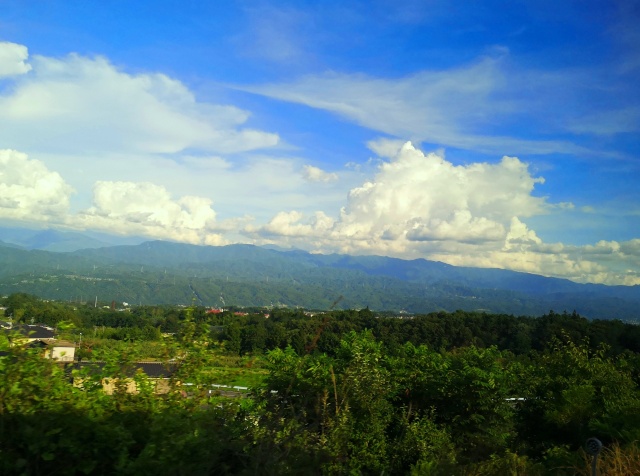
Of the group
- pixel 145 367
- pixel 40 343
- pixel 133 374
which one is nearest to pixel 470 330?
pixel 145 367

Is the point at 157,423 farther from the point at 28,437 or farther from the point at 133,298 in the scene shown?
the point at 133,298

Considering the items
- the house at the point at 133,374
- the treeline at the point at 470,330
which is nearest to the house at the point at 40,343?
the house at the point at 133,374

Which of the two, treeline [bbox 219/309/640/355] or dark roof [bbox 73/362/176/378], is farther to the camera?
treeline [bbox 219/309/640/355]

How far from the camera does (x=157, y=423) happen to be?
279 cm

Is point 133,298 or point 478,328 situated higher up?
point 478,328

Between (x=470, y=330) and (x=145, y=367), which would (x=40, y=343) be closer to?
(x=145, y=367)

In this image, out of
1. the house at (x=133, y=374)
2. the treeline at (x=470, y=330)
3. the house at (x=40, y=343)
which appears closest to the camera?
the house at (x=40, y=343)

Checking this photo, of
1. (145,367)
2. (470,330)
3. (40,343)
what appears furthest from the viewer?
(470,330)

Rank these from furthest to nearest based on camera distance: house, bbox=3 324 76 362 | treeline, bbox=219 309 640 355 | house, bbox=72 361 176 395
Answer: treeline, bbox=219 309 640 355
house, bbox=72 361 176 395
house, bbox=3 324 76 362

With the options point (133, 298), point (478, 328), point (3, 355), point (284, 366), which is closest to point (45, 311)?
point (478, 328)

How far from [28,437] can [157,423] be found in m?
0.68

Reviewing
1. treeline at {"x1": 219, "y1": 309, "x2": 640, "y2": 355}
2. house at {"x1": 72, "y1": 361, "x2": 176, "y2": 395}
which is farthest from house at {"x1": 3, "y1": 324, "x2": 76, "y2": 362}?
treeline at {"x1": 219, "y1": 309, "x2": 640, "y2": 355}

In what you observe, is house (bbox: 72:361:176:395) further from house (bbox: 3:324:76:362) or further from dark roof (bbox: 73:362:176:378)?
house (bbox: 3:324:76:362)

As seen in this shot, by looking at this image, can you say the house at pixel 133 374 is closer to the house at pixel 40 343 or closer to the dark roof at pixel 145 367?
the dark roof at pixel 145 367
